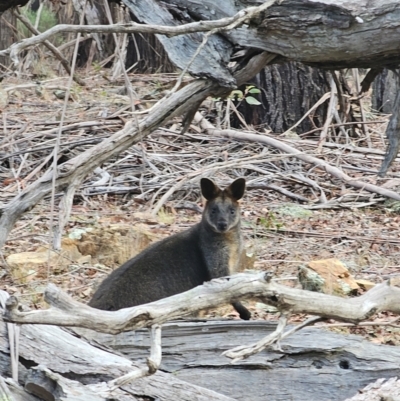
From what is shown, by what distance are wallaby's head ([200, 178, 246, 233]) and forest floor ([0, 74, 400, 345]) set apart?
0.61 m

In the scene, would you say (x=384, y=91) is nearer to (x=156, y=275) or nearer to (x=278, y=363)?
(x=156, y=275)

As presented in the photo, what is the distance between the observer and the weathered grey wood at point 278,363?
4461mm

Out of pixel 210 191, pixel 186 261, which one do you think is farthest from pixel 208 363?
pixel 210 191

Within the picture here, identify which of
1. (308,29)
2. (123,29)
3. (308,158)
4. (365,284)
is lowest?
(365,284)

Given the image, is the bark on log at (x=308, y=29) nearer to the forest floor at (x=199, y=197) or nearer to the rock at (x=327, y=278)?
the rock at (x=327, y=278)

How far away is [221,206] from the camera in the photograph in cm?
674

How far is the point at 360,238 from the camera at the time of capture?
799 cm

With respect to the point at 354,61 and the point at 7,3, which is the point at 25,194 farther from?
the point at 354,61

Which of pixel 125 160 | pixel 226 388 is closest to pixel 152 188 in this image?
pixel 125 160

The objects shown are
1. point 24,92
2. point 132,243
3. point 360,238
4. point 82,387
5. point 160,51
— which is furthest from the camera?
point 160,51

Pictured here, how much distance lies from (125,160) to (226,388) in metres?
5.65

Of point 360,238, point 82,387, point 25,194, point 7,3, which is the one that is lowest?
point 360,238

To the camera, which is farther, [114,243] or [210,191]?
[114,243]

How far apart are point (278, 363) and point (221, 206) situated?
238cm
